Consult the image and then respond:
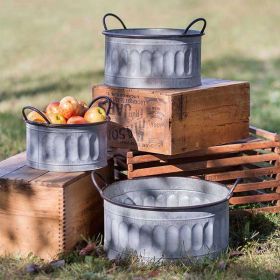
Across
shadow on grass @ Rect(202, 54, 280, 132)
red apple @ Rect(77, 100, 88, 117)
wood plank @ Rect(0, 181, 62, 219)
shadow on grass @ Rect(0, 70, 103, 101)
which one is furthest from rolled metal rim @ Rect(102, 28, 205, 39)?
shadow on grass @ Rect(0, 70, 103, 101)

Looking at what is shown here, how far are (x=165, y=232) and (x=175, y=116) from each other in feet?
2.65

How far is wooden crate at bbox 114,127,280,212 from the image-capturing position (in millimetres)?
5051

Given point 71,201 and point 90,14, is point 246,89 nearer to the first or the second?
point 71,201

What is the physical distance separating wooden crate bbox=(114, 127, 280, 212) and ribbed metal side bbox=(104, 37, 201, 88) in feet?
1.43

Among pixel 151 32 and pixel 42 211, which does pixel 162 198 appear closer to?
pixel 42 211

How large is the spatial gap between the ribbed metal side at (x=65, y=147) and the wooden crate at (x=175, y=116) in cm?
27

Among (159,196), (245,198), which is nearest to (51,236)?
(159,196)

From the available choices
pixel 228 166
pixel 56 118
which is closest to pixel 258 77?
pixel 228 166

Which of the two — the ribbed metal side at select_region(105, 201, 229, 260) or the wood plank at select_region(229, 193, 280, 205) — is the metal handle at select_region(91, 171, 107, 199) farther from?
the wood plank at select_region(229, 193, 280, 205)

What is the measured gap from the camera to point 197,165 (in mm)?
5133

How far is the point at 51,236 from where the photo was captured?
4.60 meters

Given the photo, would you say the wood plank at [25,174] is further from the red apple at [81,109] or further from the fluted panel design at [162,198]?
the fluted panel design at [162,198]

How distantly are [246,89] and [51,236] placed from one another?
1647 mm

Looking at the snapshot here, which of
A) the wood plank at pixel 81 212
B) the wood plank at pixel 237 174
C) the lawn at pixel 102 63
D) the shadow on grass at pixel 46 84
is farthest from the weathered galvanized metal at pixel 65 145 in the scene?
the shadow on grass at pixel 46 84
